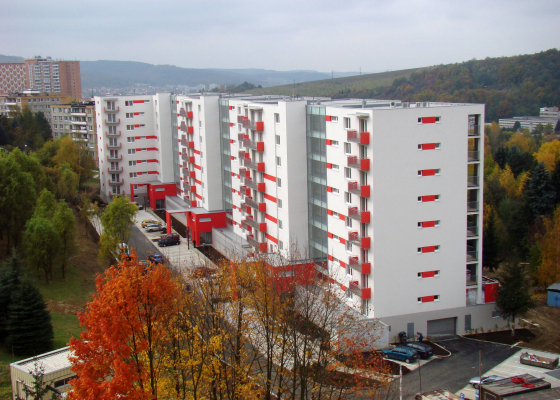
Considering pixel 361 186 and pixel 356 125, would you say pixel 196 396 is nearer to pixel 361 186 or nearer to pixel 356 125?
pixel 361 186

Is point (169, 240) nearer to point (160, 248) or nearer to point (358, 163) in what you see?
point (160, 248)

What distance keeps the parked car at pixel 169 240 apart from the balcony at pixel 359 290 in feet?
78.1

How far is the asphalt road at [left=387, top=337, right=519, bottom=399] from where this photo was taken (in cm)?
2764

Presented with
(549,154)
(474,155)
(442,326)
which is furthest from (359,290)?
(549,154)

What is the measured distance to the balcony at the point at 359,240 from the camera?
3200 centimetres

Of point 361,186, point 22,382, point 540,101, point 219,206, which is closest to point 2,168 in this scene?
point 219,206

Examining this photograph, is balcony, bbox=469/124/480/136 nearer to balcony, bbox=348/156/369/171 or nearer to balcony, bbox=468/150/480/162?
balcony, bbox=468/150/480/162

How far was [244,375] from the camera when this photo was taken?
68.0 feet

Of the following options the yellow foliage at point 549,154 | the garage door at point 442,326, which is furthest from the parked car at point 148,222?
the yellow foliage at point 549,154

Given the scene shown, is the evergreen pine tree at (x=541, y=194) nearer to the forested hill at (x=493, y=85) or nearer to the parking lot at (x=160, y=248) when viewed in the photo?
the parking lot at (x=160, y=248)

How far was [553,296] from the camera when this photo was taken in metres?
38.6

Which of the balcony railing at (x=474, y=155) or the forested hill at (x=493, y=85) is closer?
the balcony railing at (x=474, y=155)

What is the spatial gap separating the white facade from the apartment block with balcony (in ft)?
126

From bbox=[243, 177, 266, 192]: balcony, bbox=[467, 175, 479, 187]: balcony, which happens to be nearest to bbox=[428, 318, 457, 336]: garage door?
bbox=[467, 175, 479, 187]: balcony
